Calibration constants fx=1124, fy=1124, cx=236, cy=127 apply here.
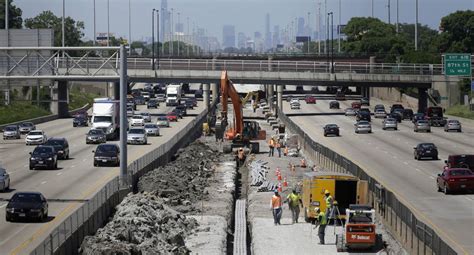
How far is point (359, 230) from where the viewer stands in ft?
112

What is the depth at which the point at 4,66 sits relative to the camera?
61969 mm

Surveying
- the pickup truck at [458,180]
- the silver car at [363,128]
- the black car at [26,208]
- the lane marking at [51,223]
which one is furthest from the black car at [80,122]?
the black car at [26,208]

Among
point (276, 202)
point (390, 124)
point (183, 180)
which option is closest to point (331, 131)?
point (390, 124)

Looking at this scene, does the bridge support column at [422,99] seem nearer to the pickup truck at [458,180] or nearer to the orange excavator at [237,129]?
the orange excavator at [237,129]

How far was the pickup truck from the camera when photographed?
49.2 meters

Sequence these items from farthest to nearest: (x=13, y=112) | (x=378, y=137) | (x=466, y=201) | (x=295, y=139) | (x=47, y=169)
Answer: (x=13, y=112)
(x=378, y=137)
(x=295, y=139)
(x=47, y=169)
(x=466, y=201)

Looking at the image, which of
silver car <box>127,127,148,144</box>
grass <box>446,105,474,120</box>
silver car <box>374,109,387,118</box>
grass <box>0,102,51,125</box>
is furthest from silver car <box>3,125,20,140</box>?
grass <box>446,105,474,120</box>

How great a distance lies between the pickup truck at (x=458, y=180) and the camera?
49156mm

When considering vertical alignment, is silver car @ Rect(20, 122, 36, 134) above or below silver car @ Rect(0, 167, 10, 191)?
above

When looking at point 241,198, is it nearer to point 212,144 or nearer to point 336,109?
point 212,144

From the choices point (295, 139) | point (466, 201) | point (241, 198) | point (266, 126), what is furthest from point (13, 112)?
point (466, 201)

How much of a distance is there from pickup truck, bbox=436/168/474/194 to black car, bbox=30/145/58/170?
2273 cm

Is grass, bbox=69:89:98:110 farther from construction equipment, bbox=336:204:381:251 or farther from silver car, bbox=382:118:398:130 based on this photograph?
construction equipment, bbox=336:204:381:251

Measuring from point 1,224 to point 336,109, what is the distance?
370 feet
